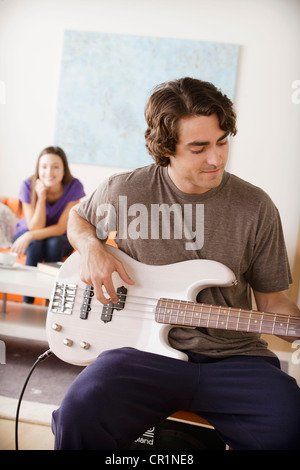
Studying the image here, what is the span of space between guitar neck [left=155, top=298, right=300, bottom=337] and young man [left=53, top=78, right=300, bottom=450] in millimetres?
→ 62

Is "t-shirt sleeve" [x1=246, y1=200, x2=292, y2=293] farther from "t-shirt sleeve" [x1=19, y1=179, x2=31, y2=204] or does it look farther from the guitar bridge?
"t-shirt sleeve" [x1=19, y1=179, x2=31, y2=204]

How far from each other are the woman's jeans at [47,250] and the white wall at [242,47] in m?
0.62

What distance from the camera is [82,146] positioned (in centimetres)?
354

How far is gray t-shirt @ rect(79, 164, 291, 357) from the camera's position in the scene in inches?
47.2

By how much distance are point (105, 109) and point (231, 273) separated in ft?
8.45

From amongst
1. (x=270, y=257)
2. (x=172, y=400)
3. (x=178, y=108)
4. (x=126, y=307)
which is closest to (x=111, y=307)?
(x=126, y=307)

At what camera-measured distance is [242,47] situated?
330cm

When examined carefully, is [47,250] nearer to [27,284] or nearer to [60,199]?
[60,199]

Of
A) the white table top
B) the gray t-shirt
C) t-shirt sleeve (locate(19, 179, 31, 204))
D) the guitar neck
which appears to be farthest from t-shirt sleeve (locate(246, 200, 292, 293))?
t-shirt sleeve (locate(19, 179, 31, 204))

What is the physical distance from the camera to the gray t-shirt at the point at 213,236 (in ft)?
3.93

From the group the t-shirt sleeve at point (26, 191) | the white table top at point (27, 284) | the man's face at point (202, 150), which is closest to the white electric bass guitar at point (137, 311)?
the man's face at point (202, 150)

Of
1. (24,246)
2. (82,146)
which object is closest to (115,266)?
(24,246)

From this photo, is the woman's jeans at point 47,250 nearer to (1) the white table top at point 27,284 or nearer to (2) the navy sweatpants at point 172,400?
(1) the white table top at point 27,284
